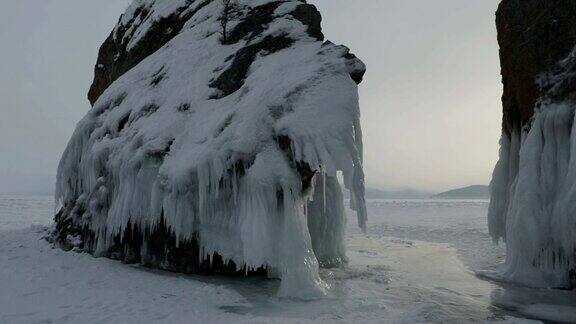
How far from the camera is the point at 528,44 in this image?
10055 mm

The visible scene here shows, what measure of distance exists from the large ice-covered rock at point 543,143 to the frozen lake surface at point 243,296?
0.78 m

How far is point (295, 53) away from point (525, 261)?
22.4 ft

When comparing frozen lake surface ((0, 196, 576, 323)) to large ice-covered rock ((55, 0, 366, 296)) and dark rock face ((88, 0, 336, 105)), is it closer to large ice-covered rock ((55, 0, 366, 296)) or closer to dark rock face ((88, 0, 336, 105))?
large ice-covered rock ((55, 0, 366, 296))

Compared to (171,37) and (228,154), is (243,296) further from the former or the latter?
(171,37)

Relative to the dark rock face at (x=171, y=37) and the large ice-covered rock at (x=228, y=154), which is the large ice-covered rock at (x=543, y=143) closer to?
the large ice-covered rock at (x=228, y=154)

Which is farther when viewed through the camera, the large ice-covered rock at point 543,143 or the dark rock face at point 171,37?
the dark rock face at point 171,37

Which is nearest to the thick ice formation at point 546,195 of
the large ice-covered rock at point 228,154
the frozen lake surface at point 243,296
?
the frozen lake surface at point 243,296

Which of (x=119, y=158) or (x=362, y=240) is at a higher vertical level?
(x=119, y=158)

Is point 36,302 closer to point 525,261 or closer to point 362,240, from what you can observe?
point 525,261

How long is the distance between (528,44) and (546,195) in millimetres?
3686

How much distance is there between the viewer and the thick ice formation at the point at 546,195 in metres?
8.57

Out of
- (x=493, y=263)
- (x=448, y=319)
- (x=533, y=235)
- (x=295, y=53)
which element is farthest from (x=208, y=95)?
(x=493, y=263)

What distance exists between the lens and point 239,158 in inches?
325

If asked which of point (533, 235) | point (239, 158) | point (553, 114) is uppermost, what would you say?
point (553, 114)
